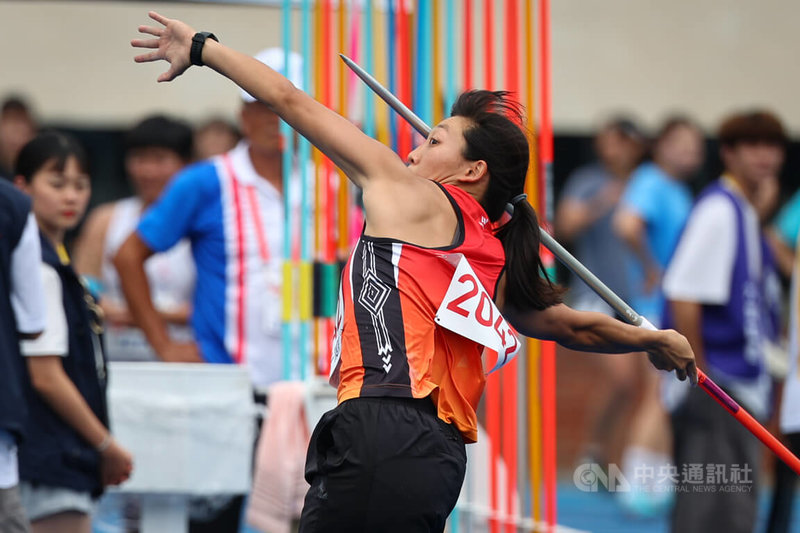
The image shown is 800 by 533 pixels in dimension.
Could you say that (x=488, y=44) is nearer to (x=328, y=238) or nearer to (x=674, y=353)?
(x=328, y=238)

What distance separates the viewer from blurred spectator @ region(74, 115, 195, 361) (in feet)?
23.4

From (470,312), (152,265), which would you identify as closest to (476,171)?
(470,312)

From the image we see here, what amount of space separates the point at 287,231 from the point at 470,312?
2528mm

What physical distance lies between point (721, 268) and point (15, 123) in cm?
A: 575

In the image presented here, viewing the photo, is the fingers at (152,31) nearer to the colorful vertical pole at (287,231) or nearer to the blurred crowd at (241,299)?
the blurred crowd at (241,299)

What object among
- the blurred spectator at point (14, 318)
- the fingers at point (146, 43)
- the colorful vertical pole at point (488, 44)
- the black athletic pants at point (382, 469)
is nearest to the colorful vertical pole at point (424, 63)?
the colorful vertical pole at point (488, 44)

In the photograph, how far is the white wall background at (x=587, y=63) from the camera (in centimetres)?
1184

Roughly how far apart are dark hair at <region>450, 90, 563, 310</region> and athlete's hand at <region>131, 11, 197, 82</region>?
682 mm

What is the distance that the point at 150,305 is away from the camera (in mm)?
5934

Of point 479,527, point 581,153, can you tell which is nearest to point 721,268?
point 479,527

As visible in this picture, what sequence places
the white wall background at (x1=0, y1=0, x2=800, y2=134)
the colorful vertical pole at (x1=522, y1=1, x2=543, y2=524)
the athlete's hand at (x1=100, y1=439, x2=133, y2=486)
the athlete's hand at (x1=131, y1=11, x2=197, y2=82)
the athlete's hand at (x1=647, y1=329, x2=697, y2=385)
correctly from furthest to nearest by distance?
the white wall background at (x1=0, y1=0, x2=800, y2=134)
the colorful vertical pole at (x1=522, y1=1, x2=543, y2=524)
the athlete's hand at (x1=100, y1=439, x2=133, y2=486)
the athlete's hand at (x1=647, y1=329, x2=697, y2=385)
the athlete's hand at (x1=131, y1=11, x2=197, y2=82)

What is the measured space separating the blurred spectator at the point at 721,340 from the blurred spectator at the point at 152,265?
105 inches

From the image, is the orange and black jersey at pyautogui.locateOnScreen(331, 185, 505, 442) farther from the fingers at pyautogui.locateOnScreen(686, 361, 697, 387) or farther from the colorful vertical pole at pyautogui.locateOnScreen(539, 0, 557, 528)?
the colorful vertical pole at pyautogui.locateOnScreen(539, 0, 557, 528)

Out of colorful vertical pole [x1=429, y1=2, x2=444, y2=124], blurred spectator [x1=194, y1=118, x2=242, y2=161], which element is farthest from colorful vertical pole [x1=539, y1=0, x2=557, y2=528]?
blurred spectator [x1=194, y1=118, x2=242, y2=161]
